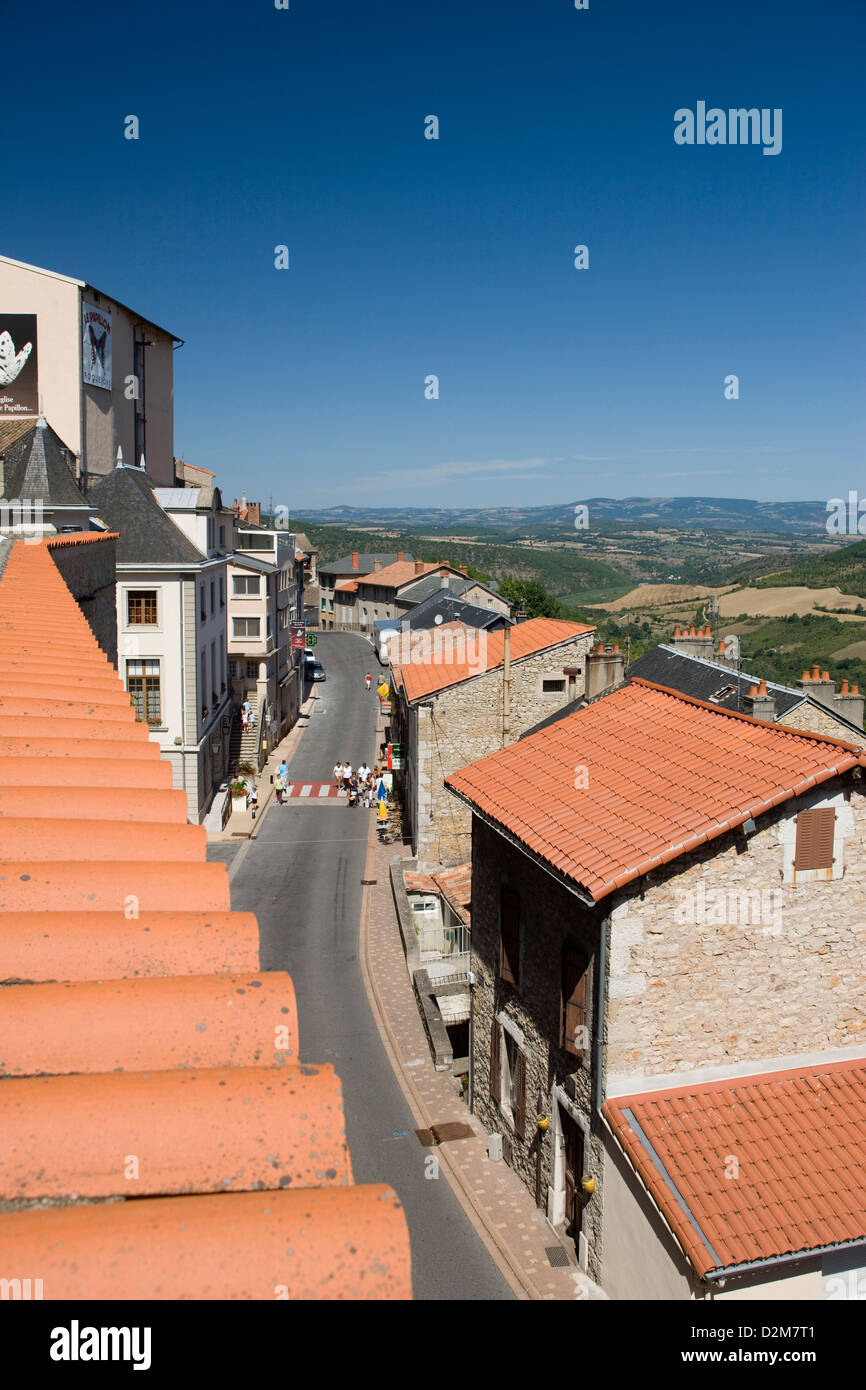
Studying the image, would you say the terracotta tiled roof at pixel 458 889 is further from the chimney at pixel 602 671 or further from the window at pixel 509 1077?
the chimney at pixel 602 671

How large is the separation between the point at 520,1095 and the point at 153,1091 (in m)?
14.0

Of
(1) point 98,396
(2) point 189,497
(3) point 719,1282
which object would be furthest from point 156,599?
(3) point 719,1282

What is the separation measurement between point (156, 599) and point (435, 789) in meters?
11.7

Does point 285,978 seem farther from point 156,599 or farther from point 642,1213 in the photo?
point 156,599

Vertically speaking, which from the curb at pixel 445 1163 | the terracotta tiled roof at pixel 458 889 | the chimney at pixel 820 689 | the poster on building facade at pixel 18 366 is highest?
the poster on building facade at pixel 18 366

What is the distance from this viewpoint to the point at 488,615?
44.4 meters

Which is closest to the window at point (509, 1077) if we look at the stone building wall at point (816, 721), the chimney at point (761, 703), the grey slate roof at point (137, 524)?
the chimney at point (761, 703)

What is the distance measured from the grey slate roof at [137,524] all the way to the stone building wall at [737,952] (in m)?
26.0

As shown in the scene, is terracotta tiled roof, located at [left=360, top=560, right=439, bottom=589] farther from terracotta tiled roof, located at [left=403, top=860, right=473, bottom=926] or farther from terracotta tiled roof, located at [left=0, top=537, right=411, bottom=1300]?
terracotta tiled roof, located at [left=0, top=537, right=411, bottom=1300]

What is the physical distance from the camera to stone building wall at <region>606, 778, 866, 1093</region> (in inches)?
497

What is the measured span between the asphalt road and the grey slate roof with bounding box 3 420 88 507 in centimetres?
1250

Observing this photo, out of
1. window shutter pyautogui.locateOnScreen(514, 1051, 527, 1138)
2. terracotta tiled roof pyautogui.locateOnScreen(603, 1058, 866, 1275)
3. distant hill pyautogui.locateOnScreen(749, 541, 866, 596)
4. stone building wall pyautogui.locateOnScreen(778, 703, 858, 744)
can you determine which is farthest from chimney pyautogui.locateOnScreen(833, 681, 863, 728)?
distant hill pyautogui.locateOnScreen(749, 541, 866, 596)

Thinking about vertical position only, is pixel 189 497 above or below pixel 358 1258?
above

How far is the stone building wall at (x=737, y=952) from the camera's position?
12625mm
